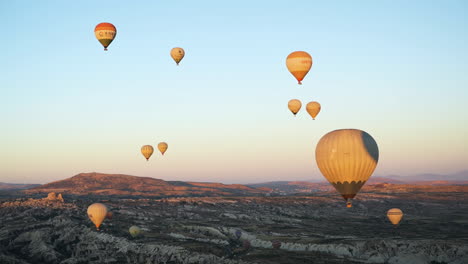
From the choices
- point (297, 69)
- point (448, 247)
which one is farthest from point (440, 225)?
point (297, 69)

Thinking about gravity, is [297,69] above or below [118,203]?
above

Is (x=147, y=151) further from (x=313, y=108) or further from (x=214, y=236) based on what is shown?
(x=313, y=108)

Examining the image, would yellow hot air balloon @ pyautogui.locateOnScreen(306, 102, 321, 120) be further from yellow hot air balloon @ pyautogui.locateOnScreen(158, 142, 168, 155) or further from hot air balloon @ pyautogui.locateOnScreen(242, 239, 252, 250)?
yellow hot air balloon @ pyautogui.locateOnScreen(158, 142, 168, 155)

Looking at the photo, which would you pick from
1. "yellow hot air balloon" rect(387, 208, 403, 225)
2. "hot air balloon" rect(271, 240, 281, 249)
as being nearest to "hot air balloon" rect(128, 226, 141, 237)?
"hot air balloon" rect(271, 240, 281, 249)

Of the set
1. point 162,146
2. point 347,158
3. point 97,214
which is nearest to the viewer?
point 347,158

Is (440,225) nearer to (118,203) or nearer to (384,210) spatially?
(384,210)

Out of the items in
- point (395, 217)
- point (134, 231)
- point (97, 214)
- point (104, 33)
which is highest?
point (104, 33)

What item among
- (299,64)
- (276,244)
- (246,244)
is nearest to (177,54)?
(299,64)

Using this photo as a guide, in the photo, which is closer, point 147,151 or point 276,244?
point 276,244
